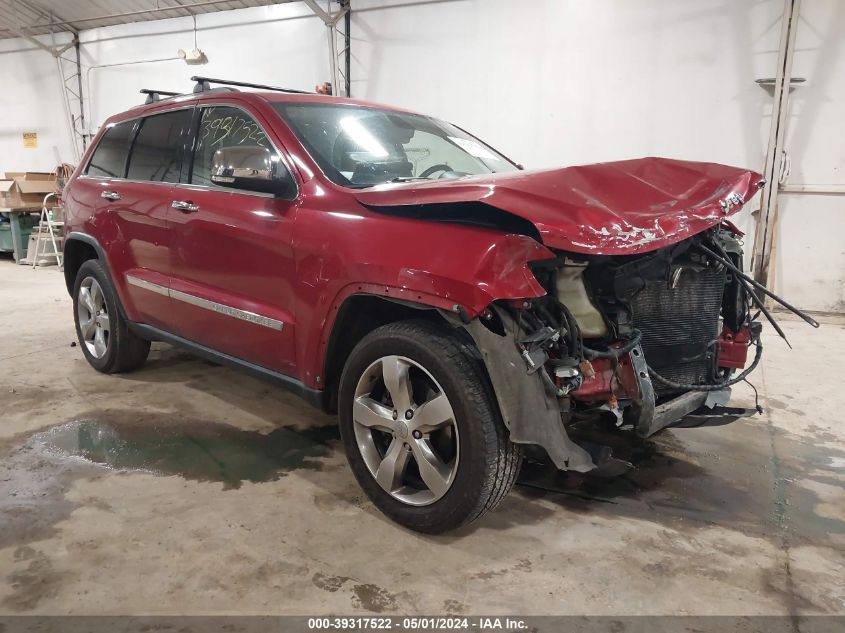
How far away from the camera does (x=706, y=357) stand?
97.5 inches

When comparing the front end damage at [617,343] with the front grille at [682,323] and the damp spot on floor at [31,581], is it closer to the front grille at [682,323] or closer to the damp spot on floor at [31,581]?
the front grille at [682,323]

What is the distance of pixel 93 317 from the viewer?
3943 millimetres

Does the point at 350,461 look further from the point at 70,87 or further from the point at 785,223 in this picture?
the point at 70,87

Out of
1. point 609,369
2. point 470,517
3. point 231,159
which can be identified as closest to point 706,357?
point 609,369

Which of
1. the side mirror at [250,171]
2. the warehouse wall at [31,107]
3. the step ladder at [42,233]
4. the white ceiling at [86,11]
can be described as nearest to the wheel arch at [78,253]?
the side mirror at [250,171]

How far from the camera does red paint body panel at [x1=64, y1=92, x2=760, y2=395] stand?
1833 millimetres

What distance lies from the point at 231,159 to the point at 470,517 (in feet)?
5.42

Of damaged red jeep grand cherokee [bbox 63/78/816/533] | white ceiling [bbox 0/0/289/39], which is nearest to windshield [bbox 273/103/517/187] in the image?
damaged red jeep grand cherokee [bbox 63/78/816/533]

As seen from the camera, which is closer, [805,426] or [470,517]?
[470,517]

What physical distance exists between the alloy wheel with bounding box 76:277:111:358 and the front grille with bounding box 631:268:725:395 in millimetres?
3186

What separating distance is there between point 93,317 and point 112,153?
107 cm

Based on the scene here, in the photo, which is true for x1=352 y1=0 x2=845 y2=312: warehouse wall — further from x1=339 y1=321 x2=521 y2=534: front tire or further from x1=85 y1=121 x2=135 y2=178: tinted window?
x1=339 y1=321 x2=521 y2=534: front tire

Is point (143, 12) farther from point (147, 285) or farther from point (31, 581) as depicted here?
point (31, 581)

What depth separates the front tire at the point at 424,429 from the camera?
196cm
